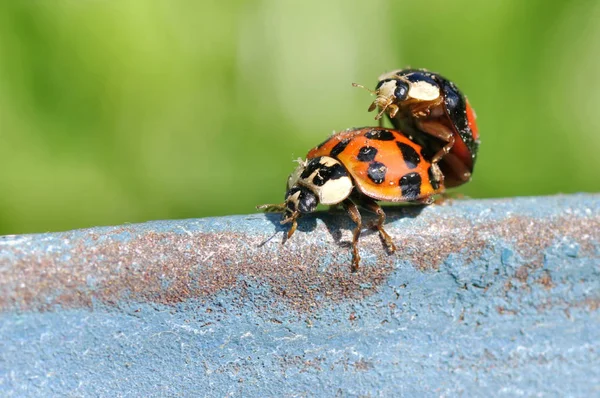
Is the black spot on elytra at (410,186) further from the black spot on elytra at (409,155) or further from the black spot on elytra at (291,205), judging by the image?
the black spot on elytra at (291,205)

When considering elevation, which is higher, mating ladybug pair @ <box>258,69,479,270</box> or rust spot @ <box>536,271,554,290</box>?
mating ladybug pair @ <box>258,69,479,270</box>

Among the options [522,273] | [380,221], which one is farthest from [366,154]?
[522,273]

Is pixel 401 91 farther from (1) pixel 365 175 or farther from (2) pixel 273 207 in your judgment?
(2) pixel 273 207

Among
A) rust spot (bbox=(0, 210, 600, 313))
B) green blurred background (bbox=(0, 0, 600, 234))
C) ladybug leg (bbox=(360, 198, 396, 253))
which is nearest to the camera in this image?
rust spot (bbox=(0, 210, 600, 313))

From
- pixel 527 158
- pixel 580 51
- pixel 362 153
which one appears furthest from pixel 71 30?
pixel 580 51

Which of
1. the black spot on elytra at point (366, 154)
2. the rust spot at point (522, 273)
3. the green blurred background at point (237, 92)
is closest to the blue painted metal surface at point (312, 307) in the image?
the rust spot at point (522, 273)

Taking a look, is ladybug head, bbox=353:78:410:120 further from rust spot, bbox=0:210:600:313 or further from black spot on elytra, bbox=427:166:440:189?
rust spot, bbox=0:210:600:313

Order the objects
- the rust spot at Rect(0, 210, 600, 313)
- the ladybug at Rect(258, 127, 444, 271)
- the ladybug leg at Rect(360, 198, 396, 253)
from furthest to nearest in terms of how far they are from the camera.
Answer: the ladybug at Rect(258, 127, 444, 271)
the ladybug leg at Rect(360, 198, 396, 253)
the rust spot at Rect(0, 210, 600, 313)

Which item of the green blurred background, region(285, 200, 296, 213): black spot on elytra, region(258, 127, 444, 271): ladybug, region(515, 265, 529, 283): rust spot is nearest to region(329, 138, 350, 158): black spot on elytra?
region(258, 127, 444, 271): ladybug
